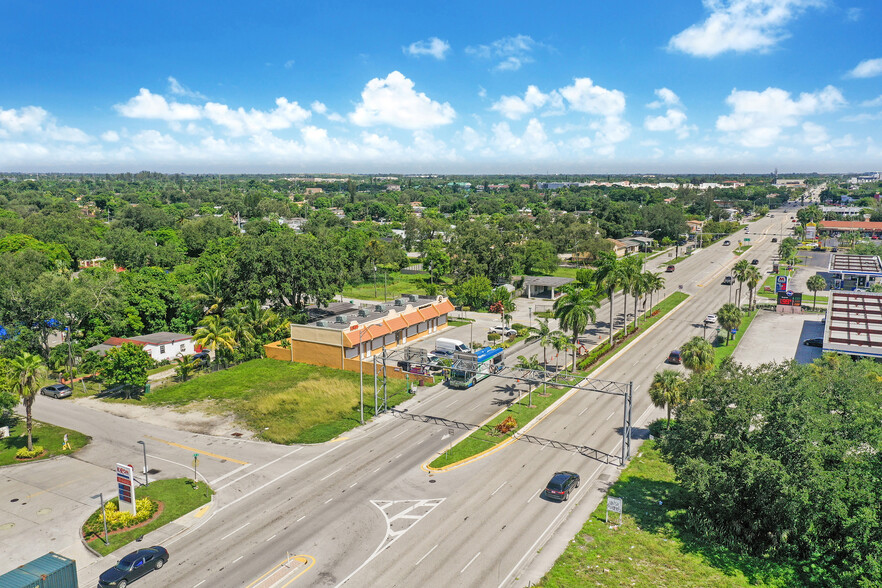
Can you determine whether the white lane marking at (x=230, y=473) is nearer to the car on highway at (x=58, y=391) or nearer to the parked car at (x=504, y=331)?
the car on highway at (x=58, y=391)

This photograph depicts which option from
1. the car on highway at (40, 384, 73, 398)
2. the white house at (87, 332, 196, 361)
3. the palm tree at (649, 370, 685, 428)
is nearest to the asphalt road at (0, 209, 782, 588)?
the car on highway at (40, 384, 73, 398)

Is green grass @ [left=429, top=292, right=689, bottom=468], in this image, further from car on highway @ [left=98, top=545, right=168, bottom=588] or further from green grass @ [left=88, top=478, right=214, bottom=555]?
car on highway @ [left=98, top=545, right=168, bottom=588]

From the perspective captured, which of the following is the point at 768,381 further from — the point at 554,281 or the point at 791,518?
the point at 554,281

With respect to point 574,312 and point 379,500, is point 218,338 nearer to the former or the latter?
point 379,500

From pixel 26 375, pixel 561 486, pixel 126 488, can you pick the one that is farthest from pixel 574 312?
pixel 26 375

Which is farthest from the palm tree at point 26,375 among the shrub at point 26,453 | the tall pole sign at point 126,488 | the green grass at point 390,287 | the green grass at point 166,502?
the green grass at point 390,287

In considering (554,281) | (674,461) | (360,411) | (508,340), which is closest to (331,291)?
(508,340)
